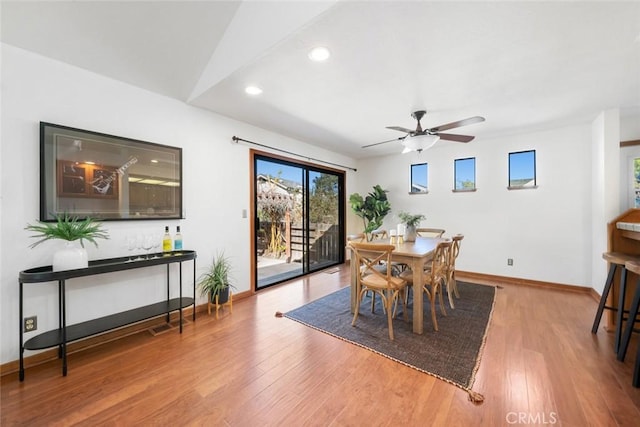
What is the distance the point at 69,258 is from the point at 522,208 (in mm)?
5765

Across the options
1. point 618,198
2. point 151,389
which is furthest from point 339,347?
point 618,198

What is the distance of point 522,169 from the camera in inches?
164

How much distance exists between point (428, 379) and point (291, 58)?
8.85ft

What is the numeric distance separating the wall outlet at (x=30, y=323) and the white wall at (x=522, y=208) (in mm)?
5465

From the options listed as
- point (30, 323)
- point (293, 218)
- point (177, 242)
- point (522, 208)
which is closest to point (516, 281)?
point (522, 208)

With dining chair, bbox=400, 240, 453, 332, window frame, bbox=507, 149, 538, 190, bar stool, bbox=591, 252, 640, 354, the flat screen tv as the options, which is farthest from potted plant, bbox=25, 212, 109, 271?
window frame, bbox=507, 149, 538, 190

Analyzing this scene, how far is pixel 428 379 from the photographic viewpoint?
1823 mm

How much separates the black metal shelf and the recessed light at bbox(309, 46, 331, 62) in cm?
268

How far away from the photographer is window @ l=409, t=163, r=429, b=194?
5113 mm

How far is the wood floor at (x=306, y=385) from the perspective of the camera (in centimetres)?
150

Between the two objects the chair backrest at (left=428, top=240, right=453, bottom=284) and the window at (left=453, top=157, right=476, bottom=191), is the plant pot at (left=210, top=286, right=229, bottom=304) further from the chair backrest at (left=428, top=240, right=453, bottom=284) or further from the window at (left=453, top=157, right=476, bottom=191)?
the window at (left=453, top=157, right=476, bottom=191)

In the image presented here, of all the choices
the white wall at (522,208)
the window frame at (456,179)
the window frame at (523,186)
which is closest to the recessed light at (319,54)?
the white wall at (522,208)

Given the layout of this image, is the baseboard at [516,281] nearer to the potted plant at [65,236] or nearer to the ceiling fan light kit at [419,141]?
the ceiling fan light kit at [419,141]

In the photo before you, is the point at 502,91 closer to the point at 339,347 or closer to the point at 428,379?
the point at 428,379
